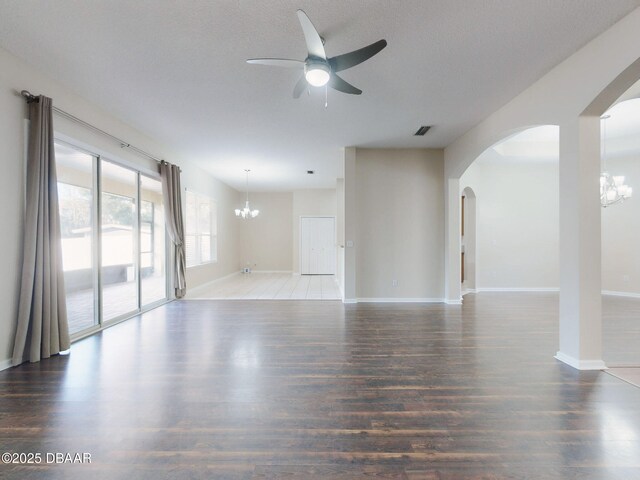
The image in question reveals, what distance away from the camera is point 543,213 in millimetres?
6910

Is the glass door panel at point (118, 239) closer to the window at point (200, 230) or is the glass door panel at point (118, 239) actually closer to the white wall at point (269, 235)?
the window at point (200, 230)

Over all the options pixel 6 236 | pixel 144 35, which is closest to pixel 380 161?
pixel 144 35

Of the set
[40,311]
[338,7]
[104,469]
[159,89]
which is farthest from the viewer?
[159,89]

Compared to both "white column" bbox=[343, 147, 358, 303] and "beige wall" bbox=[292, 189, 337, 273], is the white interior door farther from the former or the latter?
"white column" bbox=[343, 147, 358, 303]

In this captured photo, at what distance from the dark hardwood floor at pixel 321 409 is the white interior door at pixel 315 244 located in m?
6.57

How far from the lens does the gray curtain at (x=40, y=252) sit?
112 inches

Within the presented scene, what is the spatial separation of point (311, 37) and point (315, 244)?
8.48 metres

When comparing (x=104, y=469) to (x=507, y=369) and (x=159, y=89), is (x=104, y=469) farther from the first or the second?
(x=159, y=89)

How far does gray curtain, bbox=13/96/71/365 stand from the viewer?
112 inches

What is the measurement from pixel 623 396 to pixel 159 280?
21.2 feet

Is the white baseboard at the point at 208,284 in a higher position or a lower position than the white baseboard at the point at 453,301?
higher

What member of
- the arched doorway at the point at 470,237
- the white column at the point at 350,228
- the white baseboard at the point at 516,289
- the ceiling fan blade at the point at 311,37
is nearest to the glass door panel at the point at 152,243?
the white column at the point at 350,228

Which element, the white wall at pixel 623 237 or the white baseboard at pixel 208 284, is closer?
the white wall at pixel 623 237

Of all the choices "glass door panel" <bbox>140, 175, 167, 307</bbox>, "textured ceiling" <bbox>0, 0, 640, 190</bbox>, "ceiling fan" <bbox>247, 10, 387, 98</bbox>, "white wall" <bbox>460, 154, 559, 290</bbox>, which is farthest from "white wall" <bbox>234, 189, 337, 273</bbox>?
"ceiling fan" <bbox>247, 10, 387, 98</bbox>
